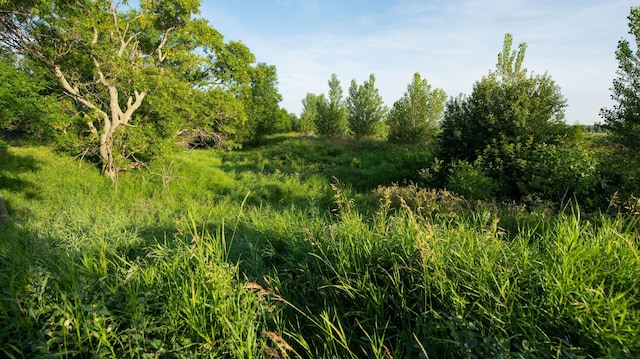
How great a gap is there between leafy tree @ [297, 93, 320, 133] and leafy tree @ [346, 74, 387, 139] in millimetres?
12804

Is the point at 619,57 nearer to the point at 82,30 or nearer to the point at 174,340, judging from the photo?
the point at 174,340

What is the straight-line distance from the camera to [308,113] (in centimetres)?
4656

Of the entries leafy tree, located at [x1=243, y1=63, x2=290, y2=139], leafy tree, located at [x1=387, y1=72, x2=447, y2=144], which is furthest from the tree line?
leafy tree, located at [x1=243, y1=63, x2=290, y2=139]

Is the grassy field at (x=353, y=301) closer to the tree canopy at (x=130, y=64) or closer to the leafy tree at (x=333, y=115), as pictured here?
the tree canopy at (x=130, y=64)

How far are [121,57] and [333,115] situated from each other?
20.6 metres

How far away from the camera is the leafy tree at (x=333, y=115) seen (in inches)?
1126

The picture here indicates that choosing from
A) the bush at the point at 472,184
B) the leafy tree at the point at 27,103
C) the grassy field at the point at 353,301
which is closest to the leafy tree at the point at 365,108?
the bush at the point at 472,184

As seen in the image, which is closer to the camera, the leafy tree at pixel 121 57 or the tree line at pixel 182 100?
the tree line at pixel 182 100

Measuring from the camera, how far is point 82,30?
8766 mm

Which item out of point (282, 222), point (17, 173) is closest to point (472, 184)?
point (282, 222)

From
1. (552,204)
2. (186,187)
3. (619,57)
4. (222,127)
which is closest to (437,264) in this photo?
(552,204)

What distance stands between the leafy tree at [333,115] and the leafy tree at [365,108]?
2658mm

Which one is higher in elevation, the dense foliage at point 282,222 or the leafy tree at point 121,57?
the leafy tree at point 121,57

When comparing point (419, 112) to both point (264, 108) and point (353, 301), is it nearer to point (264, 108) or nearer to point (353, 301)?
point (264, 108)
